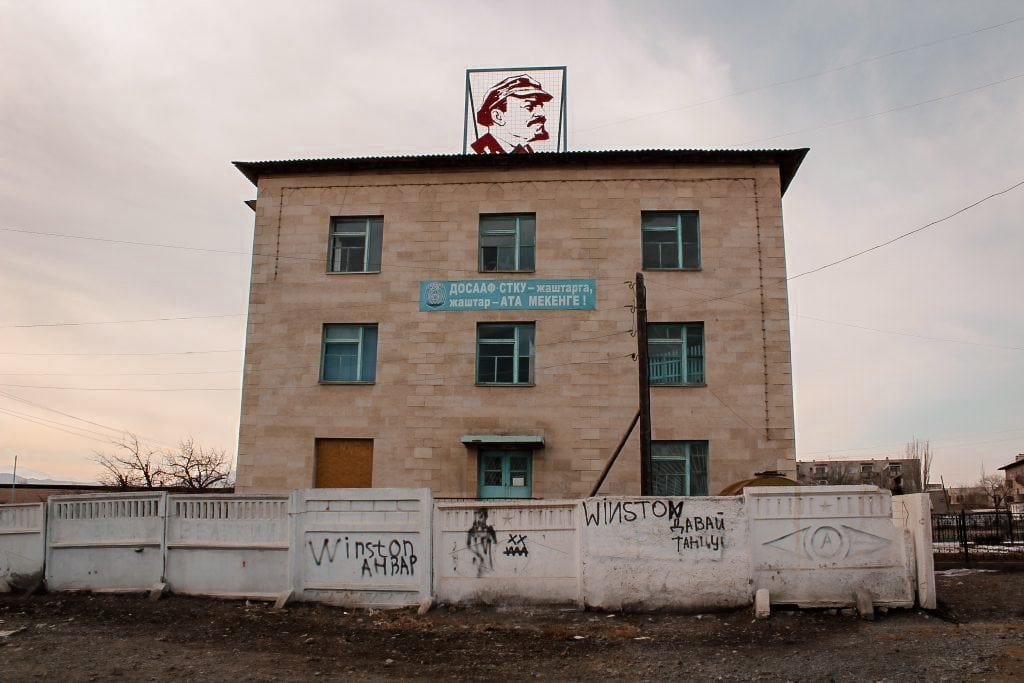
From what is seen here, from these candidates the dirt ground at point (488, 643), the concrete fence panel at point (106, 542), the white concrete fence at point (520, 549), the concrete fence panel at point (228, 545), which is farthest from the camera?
the concrete fence panel at point (106, 542)

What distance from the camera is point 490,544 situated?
39.4ft

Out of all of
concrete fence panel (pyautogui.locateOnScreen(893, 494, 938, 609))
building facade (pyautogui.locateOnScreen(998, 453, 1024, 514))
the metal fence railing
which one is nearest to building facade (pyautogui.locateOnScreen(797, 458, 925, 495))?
building facade (pyautogui.locateOnScreen(998, 453, 1024, 514))

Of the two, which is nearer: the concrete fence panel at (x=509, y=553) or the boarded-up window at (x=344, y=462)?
the concrete fence panel at (x=509, y=553)

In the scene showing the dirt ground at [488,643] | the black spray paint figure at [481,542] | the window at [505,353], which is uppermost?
the window at [505,353]

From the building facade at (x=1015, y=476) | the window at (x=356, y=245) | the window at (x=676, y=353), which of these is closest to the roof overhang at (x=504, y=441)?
the window at (x=676, y=353)

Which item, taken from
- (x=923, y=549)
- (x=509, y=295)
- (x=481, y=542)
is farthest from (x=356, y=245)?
(x=923, y=549)

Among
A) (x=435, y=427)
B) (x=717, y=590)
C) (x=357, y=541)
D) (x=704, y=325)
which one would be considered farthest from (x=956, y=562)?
(x=357, y=541)

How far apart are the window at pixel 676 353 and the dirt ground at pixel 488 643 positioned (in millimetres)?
9121

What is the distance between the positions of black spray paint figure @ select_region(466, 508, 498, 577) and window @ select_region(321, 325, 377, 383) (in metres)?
9.96

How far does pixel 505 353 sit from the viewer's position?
21.4 meters

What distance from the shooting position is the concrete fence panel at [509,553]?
11.8 m

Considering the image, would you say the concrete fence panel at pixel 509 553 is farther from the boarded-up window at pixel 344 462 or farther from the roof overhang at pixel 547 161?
the roof overhang at pixel 547 161

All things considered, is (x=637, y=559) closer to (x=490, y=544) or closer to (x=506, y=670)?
(x=490, y=544)

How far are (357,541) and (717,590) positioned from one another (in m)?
4.99
